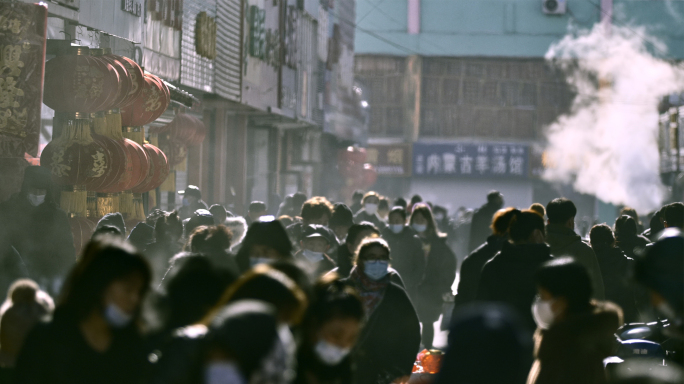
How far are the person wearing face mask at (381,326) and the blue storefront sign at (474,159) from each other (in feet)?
120

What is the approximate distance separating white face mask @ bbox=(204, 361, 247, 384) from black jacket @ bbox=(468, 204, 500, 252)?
10385mm

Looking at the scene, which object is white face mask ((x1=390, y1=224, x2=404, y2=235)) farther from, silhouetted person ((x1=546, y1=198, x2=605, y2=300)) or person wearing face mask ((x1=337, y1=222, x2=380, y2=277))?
silhouetted person ((x1=546, y1=198, x2=605, y2=300))

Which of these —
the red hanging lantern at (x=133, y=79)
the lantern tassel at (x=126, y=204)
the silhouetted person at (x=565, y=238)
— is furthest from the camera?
the lantern tassel at (x=126, y=204)

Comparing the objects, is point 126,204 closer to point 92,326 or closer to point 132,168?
point 132,168

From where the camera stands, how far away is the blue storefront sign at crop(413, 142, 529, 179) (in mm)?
41938

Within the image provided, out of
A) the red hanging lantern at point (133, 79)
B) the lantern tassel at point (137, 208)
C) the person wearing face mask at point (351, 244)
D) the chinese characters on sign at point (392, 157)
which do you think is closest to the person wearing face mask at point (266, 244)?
the person wearing face mask at point (351, 244)

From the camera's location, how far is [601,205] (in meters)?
41.8

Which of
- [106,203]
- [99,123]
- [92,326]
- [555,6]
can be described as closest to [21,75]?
[99,123]

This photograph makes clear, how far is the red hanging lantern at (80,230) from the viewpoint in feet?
31.1

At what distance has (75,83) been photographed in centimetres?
898

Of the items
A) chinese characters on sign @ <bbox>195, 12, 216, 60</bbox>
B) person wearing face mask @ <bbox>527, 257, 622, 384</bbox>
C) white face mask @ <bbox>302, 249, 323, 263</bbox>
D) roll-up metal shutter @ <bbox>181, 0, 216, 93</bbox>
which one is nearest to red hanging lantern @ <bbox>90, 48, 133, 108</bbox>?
white face mask @ <bbox>302, 249, 323, 263</bbox>

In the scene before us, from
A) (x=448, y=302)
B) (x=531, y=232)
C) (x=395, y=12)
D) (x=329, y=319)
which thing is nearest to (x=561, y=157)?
(x=395, y=12)

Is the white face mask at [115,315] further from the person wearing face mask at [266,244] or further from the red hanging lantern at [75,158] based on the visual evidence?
the red hanging lantern at [75,158]

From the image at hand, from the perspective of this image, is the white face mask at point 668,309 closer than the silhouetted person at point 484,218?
Yes
